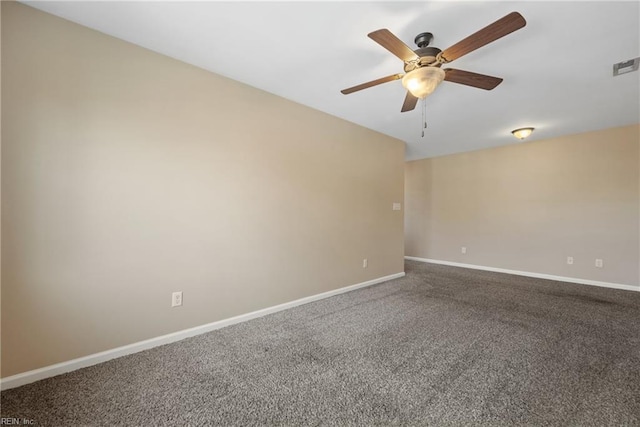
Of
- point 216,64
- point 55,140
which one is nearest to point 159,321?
point 55,140

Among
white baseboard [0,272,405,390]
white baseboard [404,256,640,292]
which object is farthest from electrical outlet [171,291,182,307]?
white baseboard [404,256,640,292]

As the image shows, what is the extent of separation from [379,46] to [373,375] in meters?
2.41

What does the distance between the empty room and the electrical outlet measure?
0.01 metres

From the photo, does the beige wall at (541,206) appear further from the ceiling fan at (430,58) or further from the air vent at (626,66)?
the ceiling fan at (430,58)

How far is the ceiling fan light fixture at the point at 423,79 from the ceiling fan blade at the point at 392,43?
10 centimetres

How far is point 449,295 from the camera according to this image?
3438mm

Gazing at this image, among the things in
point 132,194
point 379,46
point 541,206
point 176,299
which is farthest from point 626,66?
point 176,299

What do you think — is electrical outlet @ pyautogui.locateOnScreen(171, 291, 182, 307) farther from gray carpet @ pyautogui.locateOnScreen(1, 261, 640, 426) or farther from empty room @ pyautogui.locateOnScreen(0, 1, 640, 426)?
gray carpet @ pyautogui.locateOnScreen(1, 261, 640, 426)

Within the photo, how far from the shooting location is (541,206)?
4.41 metres

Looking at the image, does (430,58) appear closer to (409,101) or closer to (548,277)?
(409,101)

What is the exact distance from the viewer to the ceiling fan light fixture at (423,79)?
1.84 metres

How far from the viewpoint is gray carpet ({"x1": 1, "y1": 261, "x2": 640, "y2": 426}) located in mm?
1394

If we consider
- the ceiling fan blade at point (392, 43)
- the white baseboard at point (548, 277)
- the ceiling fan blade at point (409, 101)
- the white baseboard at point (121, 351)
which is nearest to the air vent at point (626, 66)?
the ceiling fan blade at point (409, 101)

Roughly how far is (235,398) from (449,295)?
296cm
